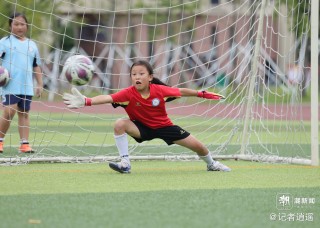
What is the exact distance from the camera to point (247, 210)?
6.45 m

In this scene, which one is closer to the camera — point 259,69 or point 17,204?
point 17,204

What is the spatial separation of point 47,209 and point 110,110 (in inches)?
592

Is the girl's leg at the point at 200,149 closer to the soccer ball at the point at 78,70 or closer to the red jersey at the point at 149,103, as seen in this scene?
the red jersey at the point at 149,103

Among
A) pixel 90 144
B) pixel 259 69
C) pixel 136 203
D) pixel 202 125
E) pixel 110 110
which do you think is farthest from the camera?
pixel 110 110

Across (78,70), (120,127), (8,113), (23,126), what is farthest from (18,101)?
(120,127)

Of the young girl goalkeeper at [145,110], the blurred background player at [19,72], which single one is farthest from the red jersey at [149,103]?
the blurred background player at [19,72]

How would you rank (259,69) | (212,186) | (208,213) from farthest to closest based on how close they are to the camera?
(259,69) < (212,186) < (208,213)

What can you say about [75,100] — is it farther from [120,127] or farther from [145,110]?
[145,110]

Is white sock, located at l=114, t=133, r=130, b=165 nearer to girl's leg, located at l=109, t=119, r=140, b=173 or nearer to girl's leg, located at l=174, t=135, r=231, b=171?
girl's leg, located at l=109, t=119, r=140, b=173

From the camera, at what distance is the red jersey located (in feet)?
29.3

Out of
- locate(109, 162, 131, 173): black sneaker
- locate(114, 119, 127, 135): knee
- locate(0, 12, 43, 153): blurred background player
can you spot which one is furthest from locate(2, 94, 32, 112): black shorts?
locate(109, 162, 131, 173): black sneaker

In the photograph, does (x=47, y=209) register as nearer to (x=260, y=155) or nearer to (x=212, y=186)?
(x=212, y=186)

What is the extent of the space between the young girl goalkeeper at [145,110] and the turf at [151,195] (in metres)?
0.32

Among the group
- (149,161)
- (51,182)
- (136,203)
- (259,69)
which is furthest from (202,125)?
(136,203)
